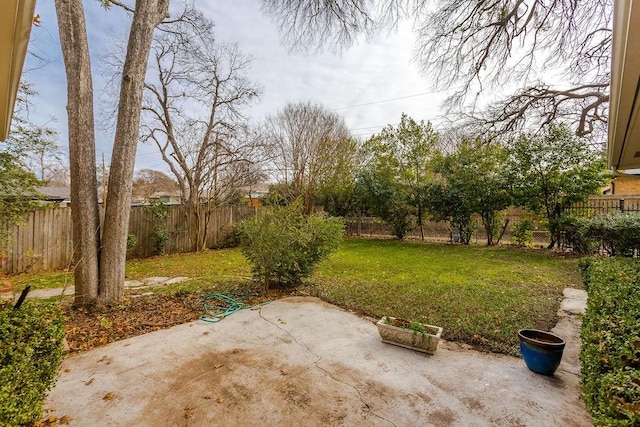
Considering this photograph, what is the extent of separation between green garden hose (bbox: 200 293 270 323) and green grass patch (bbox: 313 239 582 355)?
1346mm

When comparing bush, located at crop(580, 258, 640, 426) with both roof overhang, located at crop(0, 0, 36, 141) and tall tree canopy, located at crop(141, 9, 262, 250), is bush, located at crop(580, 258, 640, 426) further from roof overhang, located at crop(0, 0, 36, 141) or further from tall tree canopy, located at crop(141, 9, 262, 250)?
tall tree canopy, located at crop(141, 9, 262, 250)

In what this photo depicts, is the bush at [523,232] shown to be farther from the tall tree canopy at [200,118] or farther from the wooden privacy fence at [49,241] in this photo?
the wooden privacy fence at [49,241]

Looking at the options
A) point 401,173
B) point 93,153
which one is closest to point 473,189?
point 401,173

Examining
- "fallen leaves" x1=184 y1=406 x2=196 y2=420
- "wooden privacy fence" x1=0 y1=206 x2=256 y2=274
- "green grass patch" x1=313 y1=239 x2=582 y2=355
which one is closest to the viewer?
"fallen leaves" x1=184 y1=406 x2=196 y2=420

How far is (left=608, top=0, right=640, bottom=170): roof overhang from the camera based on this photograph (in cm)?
111

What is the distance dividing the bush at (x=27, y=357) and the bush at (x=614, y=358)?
221 centimetres

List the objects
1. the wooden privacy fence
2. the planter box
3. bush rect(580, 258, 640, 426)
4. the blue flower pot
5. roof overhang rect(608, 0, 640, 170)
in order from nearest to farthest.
A: 1. bush rect(580, 258, 640, 426)
2. roof overhang rect(608, 0, 640, 170)
3. the blue flower pot
4. the planter box
5. the wooden privacy fence

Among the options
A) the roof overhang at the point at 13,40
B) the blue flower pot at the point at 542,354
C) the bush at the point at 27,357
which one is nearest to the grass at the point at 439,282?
the blue flower pot at the point at 542,354

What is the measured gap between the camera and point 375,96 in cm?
1454

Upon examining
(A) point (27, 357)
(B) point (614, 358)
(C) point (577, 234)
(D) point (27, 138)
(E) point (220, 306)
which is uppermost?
(D) point (27, 138)

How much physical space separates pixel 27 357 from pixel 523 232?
11.3 metres

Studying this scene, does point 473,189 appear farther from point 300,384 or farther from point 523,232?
point 300,384

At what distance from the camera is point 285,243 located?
4.57 metres

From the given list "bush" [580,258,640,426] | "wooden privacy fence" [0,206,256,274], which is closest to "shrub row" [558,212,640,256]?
"bush" [580,258,640,426]
